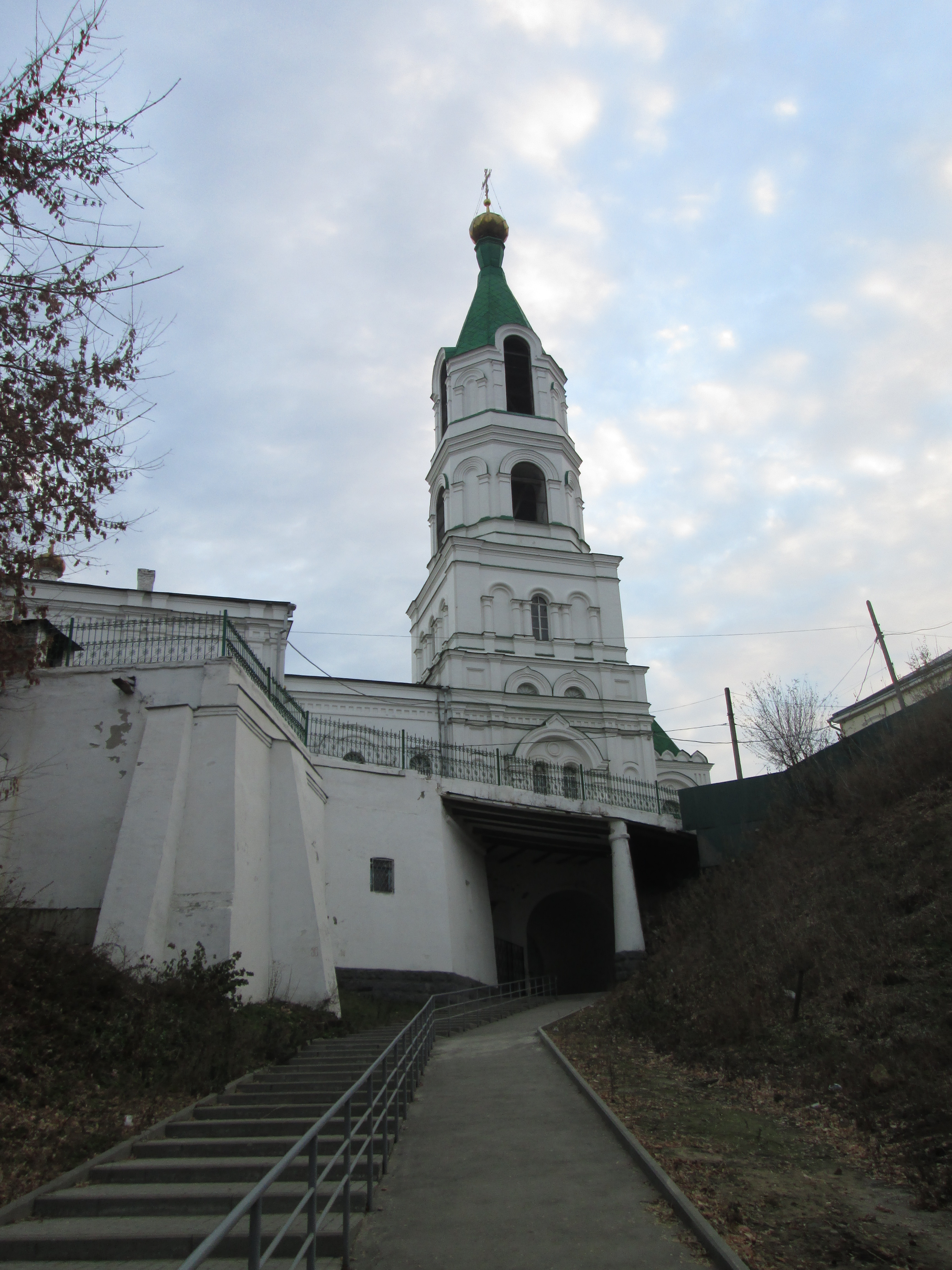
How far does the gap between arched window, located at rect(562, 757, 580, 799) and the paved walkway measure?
19.5 m

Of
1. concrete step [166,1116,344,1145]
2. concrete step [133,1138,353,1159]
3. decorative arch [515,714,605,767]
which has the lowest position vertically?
concrete step [133,1138,353,1159]

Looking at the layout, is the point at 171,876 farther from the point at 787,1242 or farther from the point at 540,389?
the point at 540,389

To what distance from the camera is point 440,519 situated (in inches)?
1537

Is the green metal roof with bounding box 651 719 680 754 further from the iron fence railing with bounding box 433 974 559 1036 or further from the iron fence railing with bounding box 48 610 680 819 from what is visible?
the iron fence railing with bounding box 433 974 559 1036

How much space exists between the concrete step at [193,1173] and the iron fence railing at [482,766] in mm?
11980

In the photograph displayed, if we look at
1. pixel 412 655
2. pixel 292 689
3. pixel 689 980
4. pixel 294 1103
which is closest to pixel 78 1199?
pixel 294 1103

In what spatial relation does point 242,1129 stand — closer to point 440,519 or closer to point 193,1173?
point 193,1173

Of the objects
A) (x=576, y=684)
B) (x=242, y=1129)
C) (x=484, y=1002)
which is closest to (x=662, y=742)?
(x=576, y=684)

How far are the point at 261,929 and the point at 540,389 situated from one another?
101 ft

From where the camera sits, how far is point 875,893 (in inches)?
499

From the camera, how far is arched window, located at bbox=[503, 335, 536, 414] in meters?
39.8

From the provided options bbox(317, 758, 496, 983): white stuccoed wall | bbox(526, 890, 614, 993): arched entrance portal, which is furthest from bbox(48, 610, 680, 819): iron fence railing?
bbox(526, 890, 614, 993): arched entrance portal

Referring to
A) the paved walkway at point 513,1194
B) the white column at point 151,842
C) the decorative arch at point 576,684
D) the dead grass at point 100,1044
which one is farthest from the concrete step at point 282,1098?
the decorative arch at point 576,684

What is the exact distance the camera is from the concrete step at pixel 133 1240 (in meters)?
5.16
